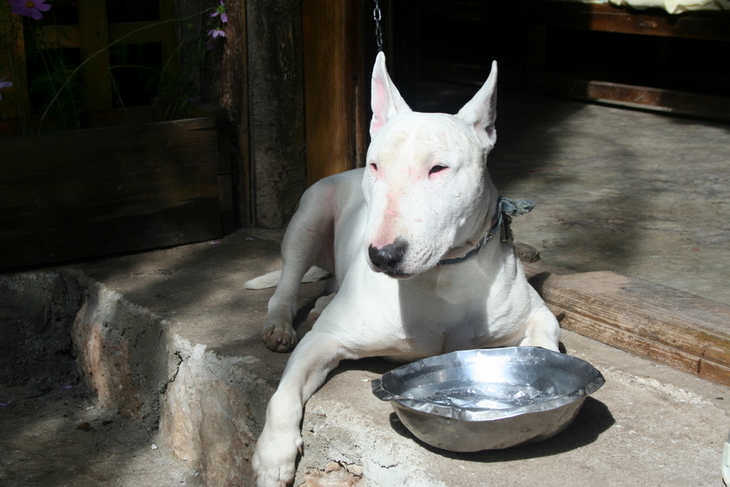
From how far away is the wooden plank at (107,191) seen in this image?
4.05 m

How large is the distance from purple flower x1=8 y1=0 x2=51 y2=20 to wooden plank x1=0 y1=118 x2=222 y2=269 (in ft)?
1.83

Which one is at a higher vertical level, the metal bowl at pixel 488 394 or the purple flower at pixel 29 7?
the purple flower at pixel 29 7

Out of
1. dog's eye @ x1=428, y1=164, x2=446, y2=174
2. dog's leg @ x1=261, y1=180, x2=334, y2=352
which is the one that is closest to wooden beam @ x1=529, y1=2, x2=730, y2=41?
dog's leg @ x1=261, y1=180, x2=334, y2=352

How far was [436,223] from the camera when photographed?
2.41 metres

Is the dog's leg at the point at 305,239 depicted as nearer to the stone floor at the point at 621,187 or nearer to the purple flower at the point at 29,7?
the stone floor at the point at 621,187

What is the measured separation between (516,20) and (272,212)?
5576 millimetres

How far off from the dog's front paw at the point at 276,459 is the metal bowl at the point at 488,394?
0.36 metres

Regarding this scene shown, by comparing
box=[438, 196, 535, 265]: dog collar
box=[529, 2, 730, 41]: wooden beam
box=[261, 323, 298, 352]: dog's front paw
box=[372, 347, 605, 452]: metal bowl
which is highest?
box=[529, 2, 730, 41]: wooden beam

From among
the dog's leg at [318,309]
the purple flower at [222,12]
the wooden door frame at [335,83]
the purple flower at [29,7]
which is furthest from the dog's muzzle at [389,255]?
the purple flower at [222,12]

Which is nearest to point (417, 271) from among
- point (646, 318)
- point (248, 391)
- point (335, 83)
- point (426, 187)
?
point (426, 187)

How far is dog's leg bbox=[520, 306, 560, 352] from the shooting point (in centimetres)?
286

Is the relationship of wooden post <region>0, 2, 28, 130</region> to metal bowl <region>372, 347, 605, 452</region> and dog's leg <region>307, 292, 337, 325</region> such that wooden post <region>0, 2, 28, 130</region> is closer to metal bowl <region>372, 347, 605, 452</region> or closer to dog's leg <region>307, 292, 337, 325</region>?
dog's leg <region>307, 292, 337, 325</region>

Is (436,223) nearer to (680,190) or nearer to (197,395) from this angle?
(197,395)

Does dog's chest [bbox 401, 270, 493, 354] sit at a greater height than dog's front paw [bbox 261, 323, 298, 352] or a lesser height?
greater
